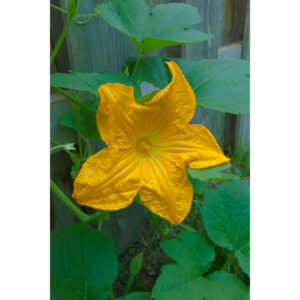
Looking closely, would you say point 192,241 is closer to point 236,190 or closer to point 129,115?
point 236,190

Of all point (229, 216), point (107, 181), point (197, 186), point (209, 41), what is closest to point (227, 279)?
point (229, 216)

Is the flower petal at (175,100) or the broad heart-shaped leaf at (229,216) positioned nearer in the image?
the flower petal at (175,100)

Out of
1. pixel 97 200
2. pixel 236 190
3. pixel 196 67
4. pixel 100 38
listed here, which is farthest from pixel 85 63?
pixel 236 190

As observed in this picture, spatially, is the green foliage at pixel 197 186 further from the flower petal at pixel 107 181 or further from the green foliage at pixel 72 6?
the green foliage at pixel 72 6

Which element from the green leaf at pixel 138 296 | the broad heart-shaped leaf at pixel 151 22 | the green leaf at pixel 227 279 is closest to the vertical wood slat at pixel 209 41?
the broad heart-shaped leaf at pixel 151 22

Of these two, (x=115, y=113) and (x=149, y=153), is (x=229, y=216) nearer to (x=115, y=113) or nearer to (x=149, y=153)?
(x=149, y=153)
